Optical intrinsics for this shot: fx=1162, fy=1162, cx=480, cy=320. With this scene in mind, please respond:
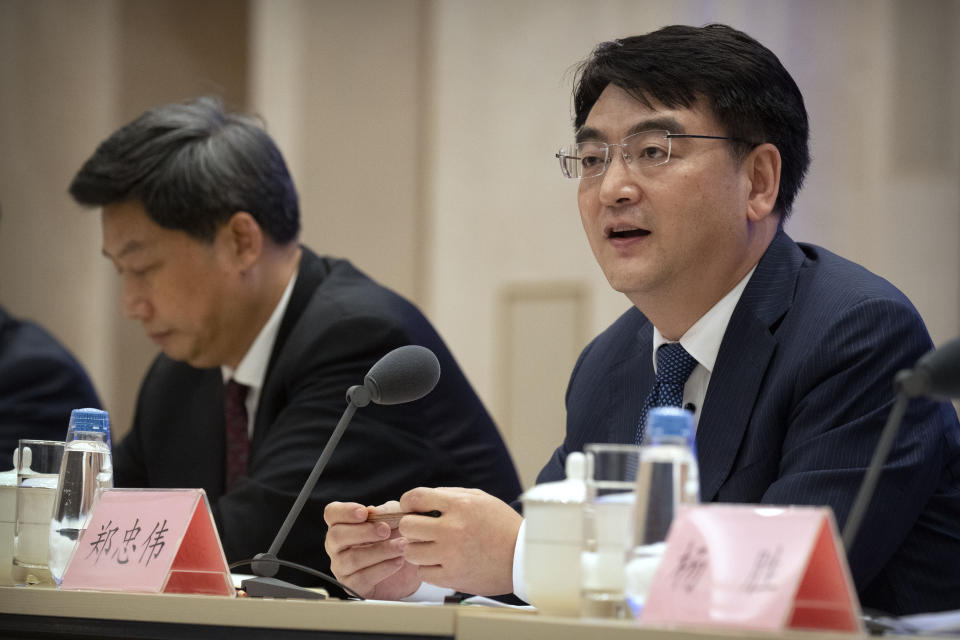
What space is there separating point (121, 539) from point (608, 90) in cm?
105

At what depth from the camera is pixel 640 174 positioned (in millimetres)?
1805

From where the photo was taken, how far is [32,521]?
1.51 m

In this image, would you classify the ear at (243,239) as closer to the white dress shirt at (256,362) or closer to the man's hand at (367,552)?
the white dress shirt at (256,362)

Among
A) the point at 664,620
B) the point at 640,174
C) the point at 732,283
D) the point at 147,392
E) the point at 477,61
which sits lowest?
the point at 147,392

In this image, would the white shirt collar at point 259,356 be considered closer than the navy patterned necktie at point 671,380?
No

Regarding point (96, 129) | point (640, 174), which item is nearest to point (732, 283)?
point (640, 174)

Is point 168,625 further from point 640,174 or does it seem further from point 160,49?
point 160,49

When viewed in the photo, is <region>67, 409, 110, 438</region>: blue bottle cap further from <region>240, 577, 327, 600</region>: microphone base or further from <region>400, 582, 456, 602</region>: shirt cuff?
<region>400, 582, 456, 602</region>: shirt cuff

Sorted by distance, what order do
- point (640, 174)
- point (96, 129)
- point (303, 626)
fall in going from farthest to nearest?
1. point (96, 129)
2. point (640, 174)
3. point (303, 626)

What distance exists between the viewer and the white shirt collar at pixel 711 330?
5.90ft

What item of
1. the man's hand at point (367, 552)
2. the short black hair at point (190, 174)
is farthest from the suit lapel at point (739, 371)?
the short black hair at point (190, 174)

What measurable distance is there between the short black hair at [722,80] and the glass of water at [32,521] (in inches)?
41.4

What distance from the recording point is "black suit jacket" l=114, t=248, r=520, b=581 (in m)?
2.24

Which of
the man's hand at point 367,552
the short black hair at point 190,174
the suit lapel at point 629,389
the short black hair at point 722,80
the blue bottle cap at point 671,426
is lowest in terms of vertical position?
the man's hand at point 367,552
